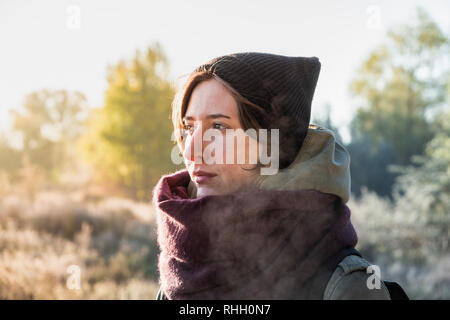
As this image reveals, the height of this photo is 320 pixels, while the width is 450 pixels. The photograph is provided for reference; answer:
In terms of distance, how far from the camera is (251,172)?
1417 mm

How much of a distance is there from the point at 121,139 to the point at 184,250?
516 inches

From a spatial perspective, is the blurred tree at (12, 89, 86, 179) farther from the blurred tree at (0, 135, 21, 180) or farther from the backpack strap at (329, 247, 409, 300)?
the backpack strap at (329, 247, 409, 300)

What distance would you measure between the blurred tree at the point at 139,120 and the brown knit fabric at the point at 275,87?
12092 millimetres

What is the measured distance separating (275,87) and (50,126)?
31176mm

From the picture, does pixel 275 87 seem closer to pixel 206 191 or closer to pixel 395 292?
pixel 206 191

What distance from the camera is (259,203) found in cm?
126

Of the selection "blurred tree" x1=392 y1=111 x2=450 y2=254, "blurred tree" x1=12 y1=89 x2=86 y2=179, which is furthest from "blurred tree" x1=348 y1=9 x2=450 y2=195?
"blurred tree" x1=12 y1=89 x2=86 y2=179

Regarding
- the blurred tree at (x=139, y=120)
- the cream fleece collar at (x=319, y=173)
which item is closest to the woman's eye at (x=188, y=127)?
the cream fleece collar at (x=319, y=173)

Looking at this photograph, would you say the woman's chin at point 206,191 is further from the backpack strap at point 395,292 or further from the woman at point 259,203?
the backpack strap at point 395,292

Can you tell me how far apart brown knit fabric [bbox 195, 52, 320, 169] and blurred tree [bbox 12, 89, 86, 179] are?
2758cm

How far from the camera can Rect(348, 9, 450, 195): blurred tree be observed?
1845cm

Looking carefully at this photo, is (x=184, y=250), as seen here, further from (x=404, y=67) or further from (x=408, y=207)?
(x=404, y=67)

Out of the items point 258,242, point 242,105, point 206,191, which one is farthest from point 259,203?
point 242,105
